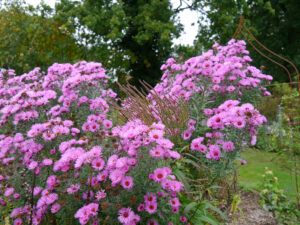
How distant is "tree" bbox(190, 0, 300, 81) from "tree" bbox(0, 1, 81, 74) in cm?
602

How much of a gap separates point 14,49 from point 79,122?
23.0 feet

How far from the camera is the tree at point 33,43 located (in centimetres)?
817

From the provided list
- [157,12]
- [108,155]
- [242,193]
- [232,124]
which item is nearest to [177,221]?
[108,155]

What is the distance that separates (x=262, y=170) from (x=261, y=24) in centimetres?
1523

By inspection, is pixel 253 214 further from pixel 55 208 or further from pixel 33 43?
pixel 33 43

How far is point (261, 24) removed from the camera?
17141 mm

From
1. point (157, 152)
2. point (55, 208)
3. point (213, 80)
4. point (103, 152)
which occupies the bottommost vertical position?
point (55, 208)

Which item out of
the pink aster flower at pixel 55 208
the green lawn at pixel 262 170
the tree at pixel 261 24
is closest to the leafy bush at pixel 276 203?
the green lawn at pixel 262 170

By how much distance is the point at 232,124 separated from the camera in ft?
6.93

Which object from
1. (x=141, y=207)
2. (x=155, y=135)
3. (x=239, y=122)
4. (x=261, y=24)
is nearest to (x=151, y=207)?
(x=141, y=207)

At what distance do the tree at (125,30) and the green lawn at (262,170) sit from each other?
5590 mm

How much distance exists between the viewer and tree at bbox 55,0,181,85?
33.1 ft

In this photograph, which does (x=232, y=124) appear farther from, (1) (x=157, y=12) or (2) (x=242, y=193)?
(1) (x=157, y=12)

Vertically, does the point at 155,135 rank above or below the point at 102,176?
above
